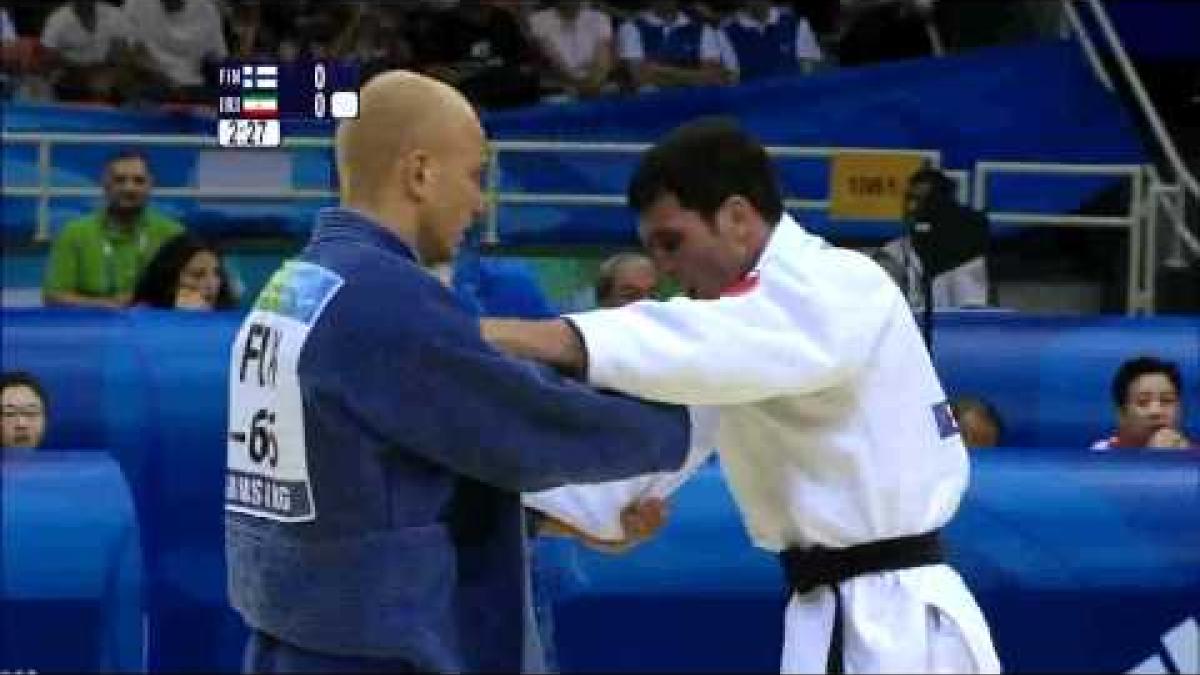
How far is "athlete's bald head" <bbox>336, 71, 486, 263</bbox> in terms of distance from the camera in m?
3.07

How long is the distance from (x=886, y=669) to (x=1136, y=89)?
436 centimetres

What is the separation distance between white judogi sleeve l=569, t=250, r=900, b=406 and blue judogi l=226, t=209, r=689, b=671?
7 centimetres

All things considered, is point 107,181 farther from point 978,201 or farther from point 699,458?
point 699,458

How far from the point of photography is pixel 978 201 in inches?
311

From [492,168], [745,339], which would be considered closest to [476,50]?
[492,168]

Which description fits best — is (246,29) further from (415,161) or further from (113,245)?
(113,245)

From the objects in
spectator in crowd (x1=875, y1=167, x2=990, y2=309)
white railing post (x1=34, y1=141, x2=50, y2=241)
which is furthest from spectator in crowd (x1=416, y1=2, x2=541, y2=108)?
white railing post (x1=34, y1=141, x2=50, y2=241)

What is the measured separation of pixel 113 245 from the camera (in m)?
6.83

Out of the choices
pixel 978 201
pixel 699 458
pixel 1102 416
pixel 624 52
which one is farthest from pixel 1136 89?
pixel 699 458

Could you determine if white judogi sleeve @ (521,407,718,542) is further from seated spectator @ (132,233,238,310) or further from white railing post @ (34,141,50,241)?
white railing post @ (34,141,50,241)

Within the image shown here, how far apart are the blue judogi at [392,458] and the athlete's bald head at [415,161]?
4cm

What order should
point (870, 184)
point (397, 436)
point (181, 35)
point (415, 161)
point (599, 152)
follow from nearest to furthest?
point (397, 436) < point (415, 161) < point (181, 35) < point (870, 184) < point (599, 152)

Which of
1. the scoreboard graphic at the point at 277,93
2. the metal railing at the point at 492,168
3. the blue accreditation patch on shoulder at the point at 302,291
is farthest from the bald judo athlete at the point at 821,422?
the metal railing at the point at 492,168

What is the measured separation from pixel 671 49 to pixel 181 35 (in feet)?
6.47
